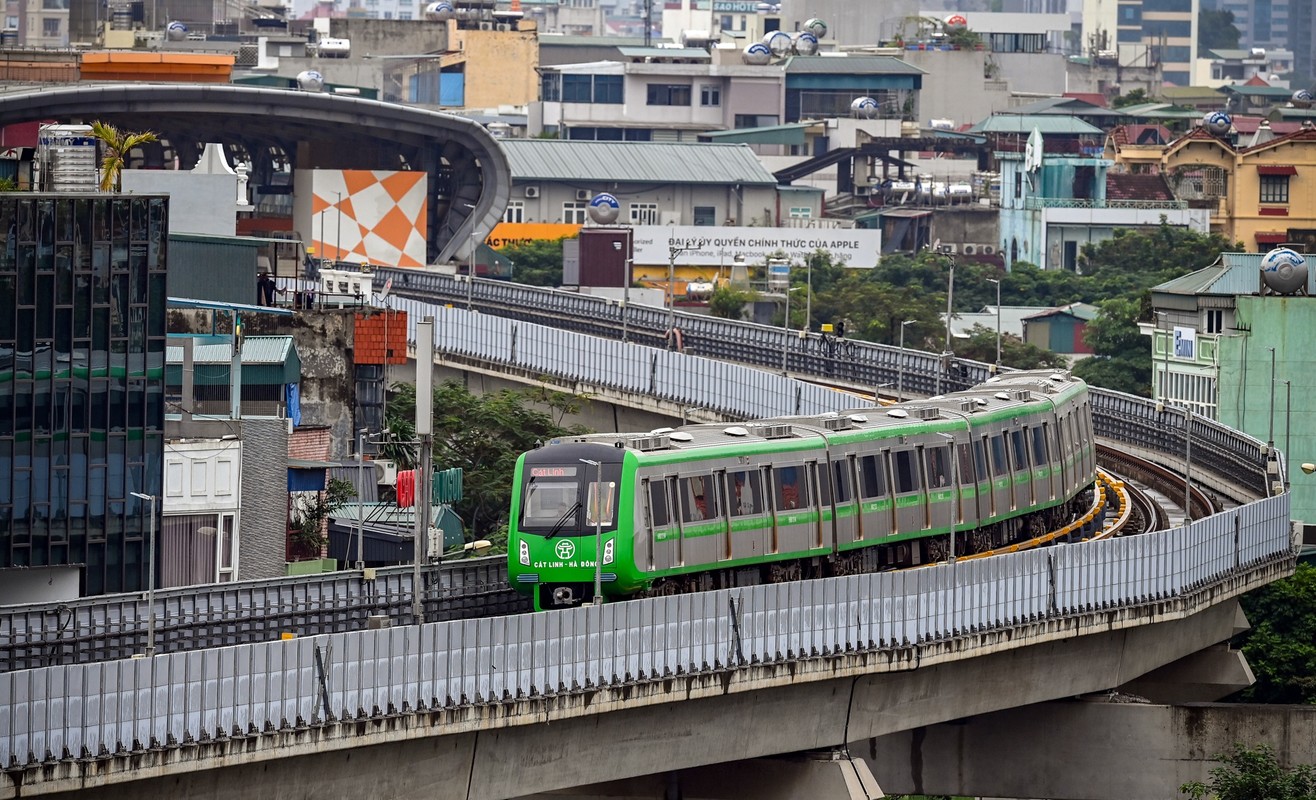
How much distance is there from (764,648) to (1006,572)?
275 inches

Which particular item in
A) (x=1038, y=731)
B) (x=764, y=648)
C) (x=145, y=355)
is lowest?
(x=1038, y=731)

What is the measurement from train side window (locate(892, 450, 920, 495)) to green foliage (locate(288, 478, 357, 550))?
47.9ft

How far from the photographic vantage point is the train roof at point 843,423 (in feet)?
155

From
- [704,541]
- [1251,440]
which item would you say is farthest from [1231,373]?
[704,541]

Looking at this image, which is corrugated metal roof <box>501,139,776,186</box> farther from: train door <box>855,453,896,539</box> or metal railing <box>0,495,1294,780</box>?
train door <box>855,453,896,539</box>

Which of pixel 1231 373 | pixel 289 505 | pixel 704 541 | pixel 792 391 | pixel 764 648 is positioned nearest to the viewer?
pixel 764 648

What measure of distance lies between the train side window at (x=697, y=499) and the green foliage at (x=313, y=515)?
15360 millimetres

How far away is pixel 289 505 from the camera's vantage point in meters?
59.4

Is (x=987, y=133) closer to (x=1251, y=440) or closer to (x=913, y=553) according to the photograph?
(x=1251, y=440)

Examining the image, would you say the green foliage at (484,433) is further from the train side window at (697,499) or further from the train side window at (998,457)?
the train side window at (697,499)

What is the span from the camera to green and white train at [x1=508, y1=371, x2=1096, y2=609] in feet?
148

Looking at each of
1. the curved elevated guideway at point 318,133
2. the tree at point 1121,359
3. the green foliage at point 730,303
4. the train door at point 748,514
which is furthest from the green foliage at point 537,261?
the train door at point 748,514

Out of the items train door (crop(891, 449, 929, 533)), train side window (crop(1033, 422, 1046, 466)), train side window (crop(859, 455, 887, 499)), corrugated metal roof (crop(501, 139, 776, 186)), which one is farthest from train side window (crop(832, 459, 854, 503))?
corrugated metal roof (crop(501, 139, 776, 186))

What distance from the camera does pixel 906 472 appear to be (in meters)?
53.4
